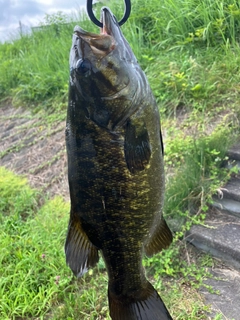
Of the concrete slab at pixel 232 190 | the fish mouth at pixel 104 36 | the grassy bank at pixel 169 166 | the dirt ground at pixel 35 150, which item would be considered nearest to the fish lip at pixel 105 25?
the fish mouth at pixel 104 36

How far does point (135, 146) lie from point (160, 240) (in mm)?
449

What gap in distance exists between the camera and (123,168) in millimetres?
1282

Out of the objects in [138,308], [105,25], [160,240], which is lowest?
[138,308]

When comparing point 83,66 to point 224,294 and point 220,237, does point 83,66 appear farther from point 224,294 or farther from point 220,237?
point 220,237

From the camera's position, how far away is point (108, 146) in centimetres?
127

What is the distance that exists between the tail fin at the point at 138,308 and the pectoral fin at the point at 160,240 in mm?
156

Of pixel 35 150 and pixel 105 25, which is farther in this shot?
pixel 35 150

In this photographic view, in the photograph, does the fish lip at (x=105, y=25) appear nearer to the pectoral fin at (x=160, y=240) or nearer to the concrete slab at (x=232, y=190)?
the pectoral fin at (x=160, y=240)

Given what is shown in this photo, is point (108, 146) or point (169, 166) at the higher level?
point (108, 146)

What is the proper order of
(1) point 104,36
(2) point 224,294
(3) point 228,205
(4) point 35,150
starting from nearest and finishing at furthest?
(1) point 104,36
(2) point 224,294
(3) point 228,205
(4) point 35,150

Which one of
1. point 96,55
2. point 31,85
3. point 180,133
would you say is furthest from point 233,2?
point 96,55

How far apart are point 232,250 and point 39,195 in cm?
226

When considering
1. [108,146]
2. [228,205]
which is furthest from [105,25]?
[228,205]

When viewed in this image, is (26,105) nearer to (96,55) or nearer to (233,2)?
(233,2)
